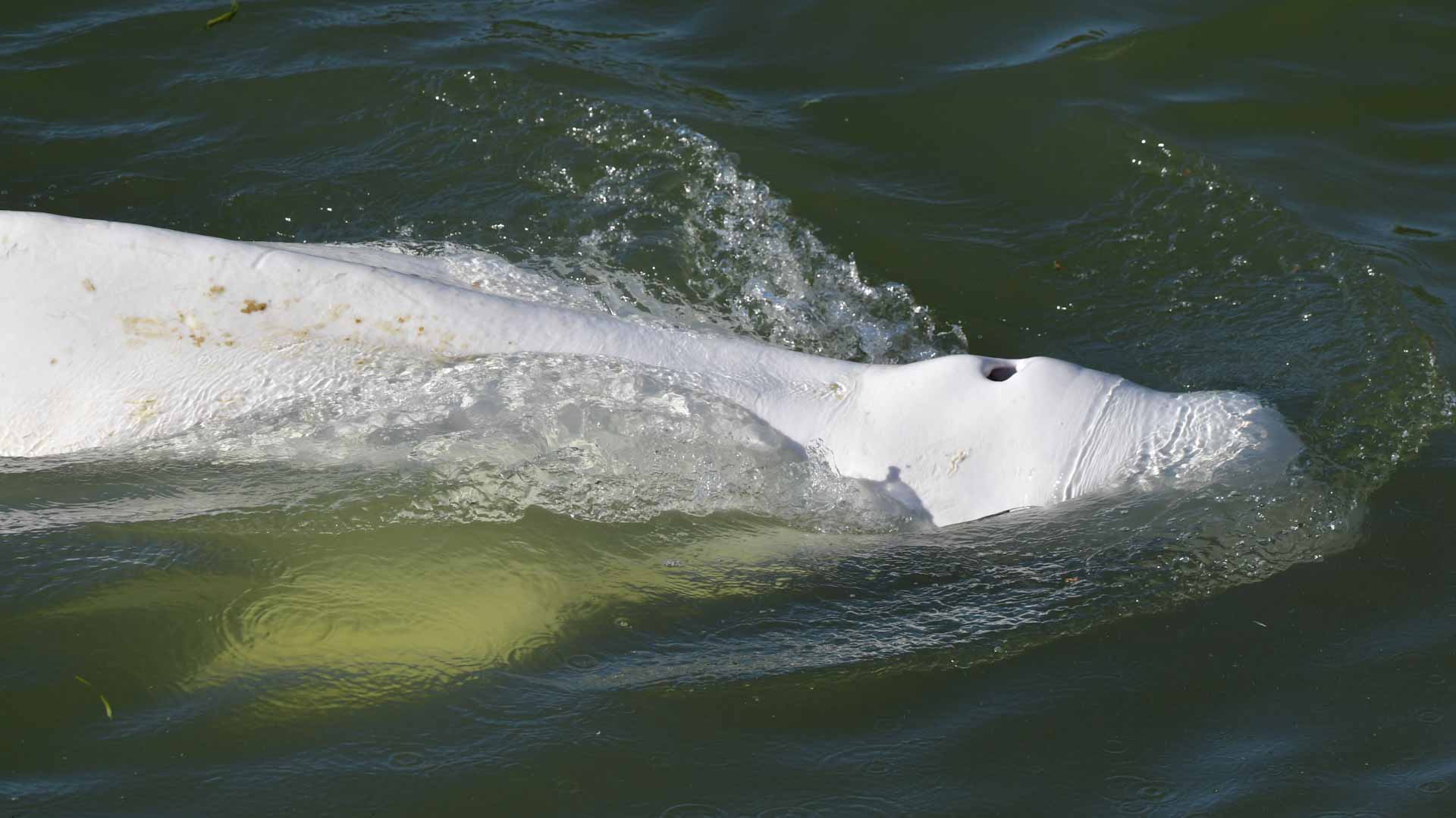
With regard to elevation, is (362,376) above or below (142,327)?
below

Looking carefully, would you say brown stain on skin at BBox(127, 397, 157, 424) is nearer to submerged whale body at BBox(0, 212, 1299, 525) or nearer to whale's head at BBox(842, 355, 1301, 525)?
submerged whale body at BBox(0, 212, 1299, 525)

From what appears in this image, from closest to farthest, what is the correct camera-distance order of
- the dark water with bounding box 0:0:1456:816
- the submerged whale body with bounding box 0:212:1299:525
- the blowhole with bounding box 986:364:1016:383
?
the dark water with bounding box 0:0:1456:816 → the submerged whale body with bounding box 0:212:1299:525 → the blowhole with bounding box 986:364:1016:383

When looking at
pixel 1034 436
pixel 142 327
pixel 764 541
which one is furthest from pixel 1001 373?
pixel 142 327

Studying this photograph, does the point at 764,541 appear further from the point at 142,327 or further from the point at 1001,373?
the point at 142,327

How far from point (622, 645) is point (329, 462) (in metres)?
1.00

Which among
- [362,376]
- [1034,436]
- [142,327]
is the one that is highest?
[142,327]

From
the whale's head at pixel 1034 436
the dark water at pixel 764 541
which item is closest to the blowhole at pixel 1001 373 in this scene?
the whale's head at pixel 1034 436

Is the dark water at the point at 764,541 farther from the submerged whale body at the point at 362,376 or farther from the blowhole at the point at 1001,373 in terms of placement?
the blowhole at the point at 1001,373

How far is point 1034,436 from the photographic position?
3.63m

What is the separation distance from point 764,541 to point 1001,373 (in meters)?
0.78

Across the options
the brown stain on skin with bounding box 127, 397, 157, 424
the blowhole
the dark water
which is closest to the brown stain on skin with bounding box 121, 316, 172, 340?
the brown stain on skin with bounding box 127, 397, 157, 424

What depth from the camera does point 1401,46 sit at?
6.90m

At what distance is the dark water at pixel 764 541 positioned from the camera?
9.96ft

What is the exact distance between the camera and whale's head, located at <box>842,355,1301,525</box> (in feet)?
11.9
